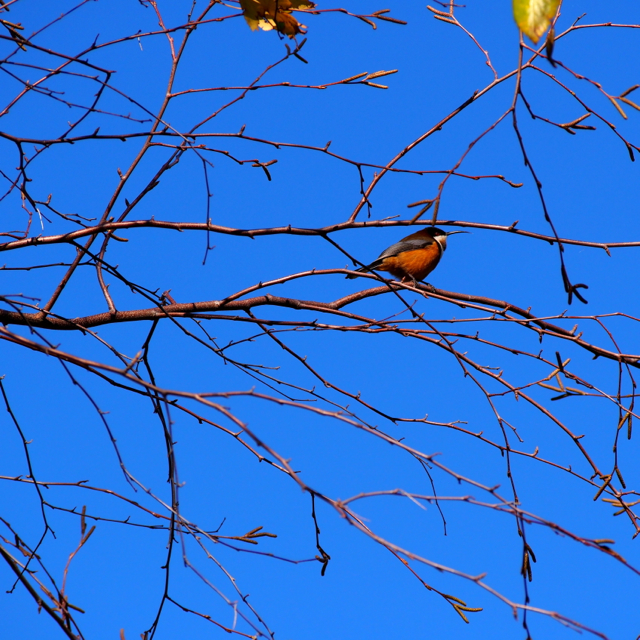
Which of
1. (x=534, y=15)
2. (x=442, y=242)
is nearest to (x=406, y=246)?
(x=442, y=242)

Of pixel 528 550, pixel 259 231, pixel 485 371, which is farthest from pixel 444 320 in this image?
pixel 528 550

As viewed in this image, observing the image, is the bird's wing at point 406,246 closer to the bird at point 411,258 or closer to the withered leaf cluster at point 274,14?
the bird at point 411,258

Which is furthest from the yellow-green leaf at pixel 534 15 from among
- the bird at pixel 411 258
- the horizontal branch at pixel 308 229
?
the bird at pixel 411 258

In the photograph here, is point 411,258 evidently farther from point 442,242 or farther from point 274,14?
point 274,14

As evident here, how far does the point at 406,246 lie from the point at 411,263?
210 millimetres

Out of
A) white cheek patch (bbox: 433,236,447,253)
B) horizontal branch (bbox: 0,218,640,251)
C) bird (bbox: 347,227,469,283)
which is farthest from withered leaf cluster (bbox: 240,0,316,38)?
white cheek patch (bbox: 433,236,447,253)

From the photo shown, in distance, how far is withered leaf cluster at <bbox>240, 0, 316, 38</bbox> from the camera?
6.85ft

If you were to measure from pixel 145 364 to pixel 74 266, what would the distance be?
513 millimetres

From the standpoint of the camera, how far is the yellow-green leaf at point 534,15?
49.4 inches

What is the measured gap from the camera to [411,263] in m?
6.04

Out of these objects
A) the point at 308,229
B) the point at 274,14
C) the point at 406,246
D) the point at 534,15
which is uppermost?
the point at 406,246

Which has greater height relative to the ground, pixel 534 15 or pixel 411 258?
pixel 411 258

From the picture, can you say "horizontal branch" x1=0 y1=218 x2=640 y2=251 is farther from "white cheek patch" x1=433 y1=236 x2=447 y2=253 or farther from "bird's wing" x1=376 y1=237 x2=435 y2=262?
"white cheek patch" x1=433 y1=236 x2=447 y2=253

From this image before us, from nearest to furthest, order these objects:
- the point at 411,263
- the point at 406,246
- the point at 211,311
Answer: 1. the point at 211,311
2. the point at 411,263
3. the point at 406,246
